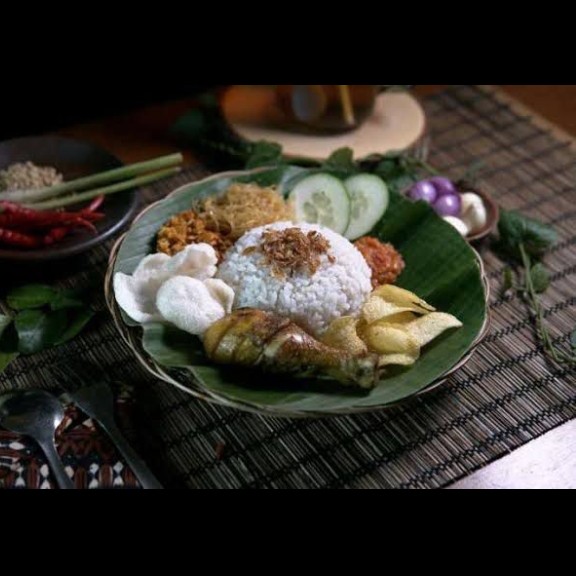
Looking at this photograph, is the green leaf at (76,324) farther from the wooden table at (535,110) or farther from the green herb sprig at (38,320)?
the wooden table at (535,110)

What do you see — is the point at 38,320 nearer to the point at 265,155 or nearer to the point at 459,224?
the point at 265,155

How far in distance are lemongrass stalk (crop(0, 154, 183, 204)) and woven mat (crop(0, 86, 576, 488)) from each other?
301 mm

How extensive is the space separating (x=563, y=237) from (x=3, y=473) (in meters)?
2.16

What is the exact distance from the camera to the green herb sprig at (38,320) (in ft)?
7.64

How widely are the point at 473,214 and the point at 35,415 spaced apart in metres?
1.70

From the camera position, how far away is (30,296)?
96.1 inches

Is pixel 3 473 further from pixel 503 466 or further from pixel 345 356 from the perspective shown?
pixel 503 466

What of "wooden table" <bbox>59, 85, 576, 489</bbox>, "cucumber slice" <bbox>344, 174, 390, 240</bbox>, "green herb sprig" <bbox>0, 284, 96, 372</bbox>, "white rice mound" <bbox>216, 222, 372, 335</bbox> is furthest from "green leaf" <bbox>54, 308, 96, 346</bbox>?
"wooden table" <bbox>59, 85, 576, 489</bbox>

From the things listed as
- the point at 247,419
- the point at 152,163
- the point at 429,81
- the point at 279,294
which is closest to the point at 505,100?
the point at 429,81

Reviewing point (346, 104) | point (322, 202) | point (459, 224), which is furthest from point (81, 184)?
point (459, 224)

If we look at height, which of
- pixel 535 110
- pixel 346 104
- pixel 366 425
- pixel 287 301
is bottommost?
pixel 535 110

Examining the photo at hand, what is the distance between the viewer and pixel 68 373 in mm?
2275

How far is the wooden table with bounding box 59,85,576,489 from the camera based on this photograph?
200 centimetres

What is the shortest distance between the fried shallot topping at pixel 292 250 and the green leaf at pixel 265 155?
76cm
